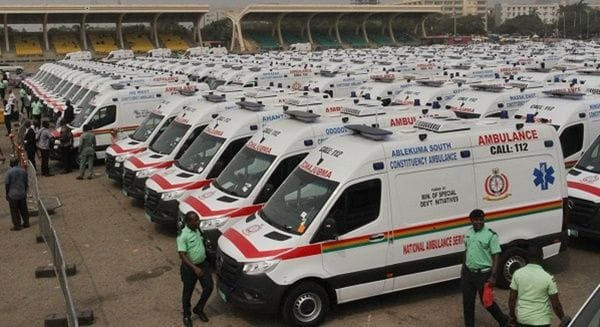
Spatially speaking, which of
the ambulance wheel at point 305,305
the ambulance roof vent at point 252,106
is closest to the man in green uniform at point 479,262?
the ambulance wheel at point 305,305

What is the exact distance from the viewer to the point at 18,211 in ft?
43.4

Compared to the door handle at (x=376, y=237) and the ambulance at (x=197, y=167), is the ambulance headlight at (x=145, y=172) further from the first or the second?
the door handle at (x=376, y=237)

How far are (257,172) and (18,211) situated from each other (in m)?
5.77

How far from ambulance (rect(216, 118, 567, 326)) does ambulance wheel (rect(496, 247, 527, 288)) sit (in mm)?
16

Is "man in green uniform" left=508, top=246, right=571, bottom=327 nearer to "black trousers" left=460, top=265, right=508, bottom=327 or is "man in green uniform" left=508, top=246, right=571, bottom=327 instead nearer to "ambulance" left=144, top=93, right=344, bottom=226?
"black trousers" left=460, top=265, right=508, bottom=327

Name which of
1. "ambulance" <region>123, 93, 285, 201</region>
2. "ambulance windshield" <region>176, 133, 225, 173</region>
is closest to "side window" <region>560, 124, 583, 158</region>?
"ambulance" <region>123, 93, 285, 201</region>

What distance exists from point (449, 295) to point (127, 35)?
294 feet

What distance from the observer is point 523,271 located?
6.16m

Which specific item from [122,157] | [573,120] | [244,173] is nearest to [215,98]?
[122,157]

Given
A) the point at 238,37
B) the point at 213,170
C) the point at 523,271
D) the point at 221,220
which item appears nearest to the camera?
the point at 523,271

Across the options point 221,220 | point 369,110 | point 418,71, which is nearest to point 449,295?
point 221,220

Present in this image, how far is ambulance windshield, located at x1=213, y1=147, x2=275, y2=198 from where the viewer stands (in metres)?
10.4

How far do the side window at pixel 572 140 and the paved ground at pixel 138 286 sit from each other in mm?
2047

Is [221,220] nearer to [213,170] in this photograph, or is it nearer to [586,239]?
[213,170]
